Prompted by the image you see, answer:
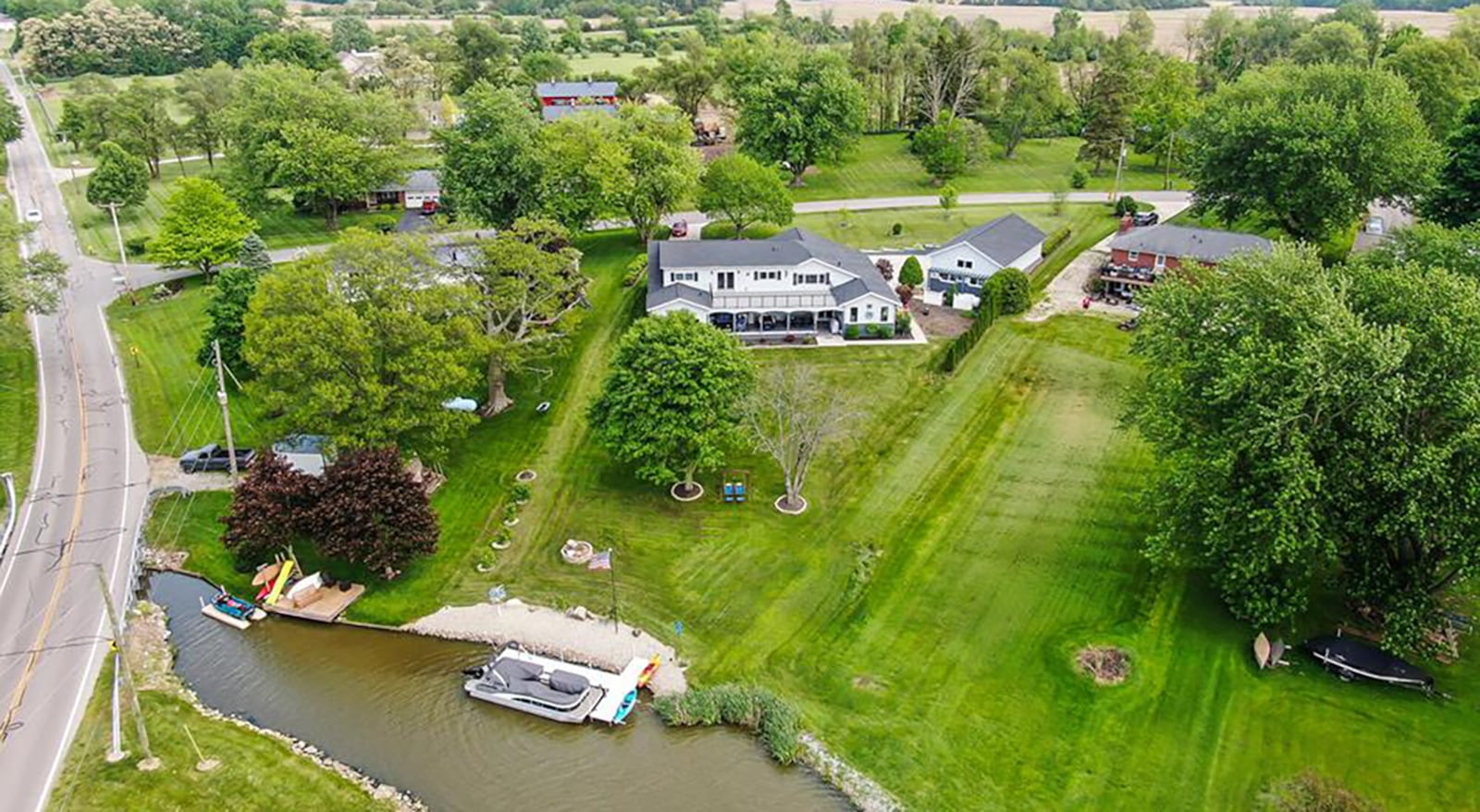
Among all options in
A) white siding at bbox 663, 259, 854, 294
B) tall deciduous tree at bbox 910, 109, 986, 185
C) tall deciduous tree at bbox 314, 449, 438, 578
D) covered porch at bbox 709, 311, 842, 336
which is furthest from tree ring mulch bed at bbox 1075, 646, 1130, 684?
tall deciduous tree at bbox 910, 109, 986, 185

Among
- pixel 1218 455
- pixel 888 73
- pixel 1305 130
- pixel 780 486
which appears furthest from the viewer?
pixel 888 73

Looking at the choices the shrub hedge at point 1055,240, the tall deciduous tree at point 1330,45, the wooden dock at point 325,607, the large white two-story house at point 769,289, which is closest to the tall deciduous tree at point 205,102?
the large white two-story house at point 769,289

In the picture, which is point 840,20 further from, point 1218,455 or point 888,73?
point 1218,455

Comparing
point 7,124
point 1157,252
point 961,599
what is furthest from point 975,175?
point 7,124

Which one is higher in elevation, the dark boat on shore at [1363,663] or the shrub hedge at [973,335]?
the shrub hedge at [973,335]

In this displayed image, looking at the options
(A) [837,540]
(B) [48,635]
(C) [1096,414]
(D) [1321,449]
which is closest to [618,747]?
(A) [837,540]

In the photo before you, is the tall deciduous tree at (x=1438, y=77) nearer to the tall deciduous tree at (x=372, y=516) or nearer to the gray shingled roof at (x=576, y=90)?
the gray shingled roof at (x=576, y=90)

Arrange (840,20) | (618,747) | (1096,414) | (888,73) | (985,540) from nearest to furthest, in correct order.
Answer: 1. (618,747)
2. (985,540)
3. (1096,414)
4. (888,73)
5. (840,20)
